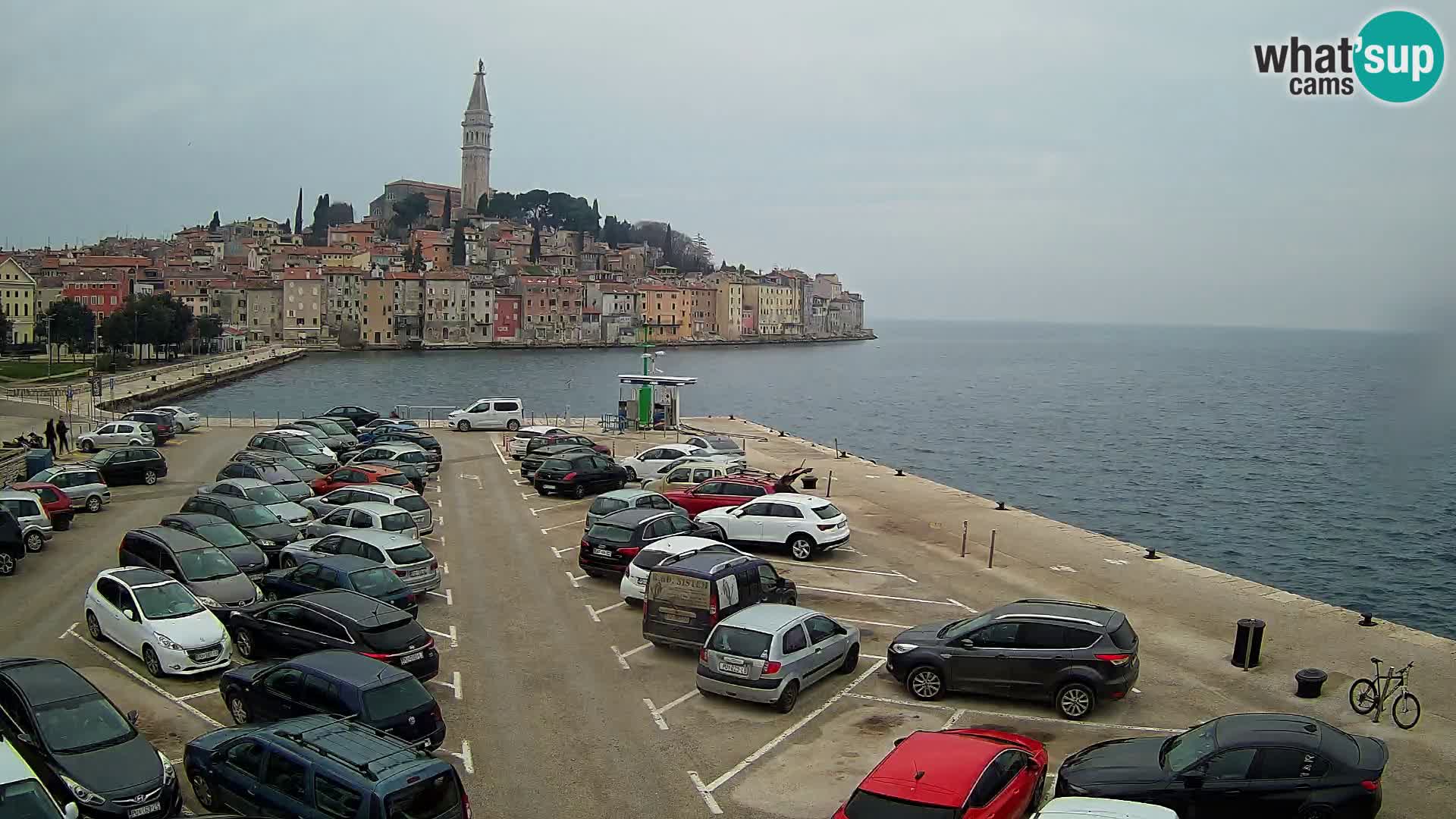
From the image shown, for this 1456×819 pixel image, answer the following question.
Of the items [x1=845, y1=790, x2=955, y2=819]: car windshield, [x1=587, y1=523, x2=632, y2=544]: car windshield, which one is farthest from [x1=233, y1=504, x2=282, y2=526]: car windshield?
[x1=845, y1=790, x2=955, y2=819]: car windshield

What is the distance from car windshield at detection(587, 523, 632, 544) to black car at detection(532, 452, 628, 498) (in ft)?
26.4

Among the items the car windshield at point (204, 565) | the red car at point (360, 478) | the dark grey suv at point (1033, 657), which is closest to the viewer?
→ the dark grey suv at point (1033, 657)

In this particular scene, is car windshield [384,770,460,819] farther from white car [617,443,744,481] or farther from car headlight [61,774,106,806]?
white car [617,443,744,481]

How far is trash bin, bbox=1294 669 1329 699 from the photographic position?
12188mm

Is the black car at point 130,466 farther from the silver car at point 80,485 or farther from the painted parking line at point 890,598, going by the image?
the painted parking line at point 890,598

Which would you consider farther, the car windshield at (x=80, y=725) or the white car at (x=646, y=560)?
the white car at (x=646, y=560)

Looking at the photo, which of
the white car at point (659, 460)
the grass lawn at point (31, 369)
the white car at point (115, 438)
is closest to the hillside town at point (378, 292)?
the grass lawn at point (31, 369)

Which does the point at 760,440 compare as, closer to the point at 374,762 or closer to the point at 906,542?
the point at 906,542

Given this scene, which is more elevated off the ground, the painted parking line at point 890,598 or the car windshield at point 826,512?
the car windshield at point 826,512

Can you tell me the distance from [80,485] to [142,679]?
1312 centimetres

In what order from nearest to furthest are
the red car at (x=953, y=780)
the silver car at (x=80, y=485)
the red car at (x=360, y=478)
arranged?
the red car at (x=953, y=780) → the silver car at (x=80, y=485) → the red car at (x=360, y=478)

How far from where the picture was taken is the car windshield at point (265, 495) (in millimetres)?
21219

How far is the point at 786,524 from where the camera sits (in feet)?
64.1

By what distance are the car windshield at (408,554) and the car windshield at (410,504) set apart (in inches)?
166
